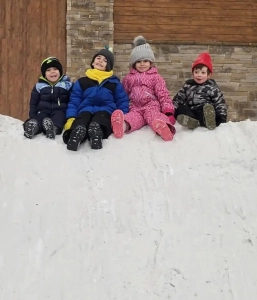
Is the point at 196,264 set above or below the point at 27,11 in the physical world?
below

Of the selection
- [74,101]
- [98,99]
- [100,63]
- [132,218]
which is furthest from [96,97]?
[132,218]

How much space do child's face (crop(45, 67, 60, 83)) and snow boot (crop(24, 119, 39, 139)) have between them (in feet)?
2.06

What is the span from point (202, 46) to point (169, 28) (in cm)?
65

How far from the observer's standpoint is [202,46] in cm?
831

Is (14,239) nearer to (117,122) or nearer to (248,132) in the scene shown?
(117,122)

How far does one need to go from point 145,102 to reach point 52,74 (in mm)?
1023

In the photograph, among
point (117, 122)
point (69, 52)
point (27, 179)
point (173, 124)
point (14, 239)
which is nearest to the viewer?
point (14, 239)

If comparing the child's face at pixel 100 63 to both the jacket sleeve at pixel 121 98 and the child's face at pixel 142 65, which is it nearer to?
the jacket sleeve at pixel 121 98

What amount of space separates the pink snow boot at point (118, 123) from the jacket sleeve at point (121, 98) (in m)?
0.37

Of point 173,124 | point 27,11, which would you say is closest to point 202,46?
point 27,11

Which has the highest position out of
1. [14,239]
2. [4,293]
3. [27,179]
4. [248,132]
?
[248,132]

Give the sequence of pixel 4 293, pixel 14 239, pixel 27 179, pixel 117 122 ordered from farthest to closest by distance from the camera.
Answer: pixel 117 122, pixel 27 179, pixel 14 239, pixel 4 293

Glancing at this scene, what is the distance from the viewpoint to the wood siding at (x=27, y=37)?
828 cm

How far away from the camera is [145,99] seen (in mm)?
5051
